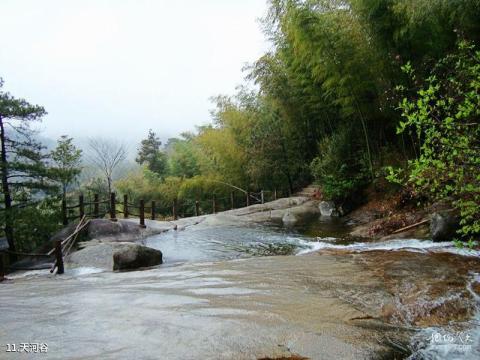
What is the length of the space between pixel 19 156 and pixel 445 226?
34.5 ft

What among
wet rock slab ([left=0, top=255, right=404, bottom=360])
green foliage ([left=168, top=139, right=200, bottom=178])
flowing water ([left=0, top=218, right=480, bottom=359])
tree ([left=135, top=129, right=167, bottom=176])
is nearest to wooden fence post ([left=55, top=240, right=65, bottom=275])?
flowing water ([left=0, top=218, right=480, bottom=359])

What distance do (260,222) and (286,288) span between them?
24.5 ft

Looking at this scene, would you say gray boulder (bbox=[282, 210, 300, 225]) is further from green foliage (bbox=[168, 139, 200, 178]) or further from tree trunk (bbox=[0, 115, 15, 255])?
green foliage (bbox=[168, 139, 200, 178])

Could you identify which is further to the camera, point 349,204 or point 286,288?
point 349,204

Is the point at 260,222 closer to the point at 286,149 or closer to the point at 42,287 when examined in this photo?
the point at 286,149

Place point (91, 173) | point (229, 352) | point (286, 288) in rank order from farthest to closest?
point (91, 173) → point (286, 288) → point (229, 352)

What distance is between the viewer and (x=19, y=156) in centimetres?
977

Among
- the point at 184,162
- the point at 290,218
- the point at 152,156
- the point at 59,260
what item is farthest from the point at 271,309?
the point at 152,156

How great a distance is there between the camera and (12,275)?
27.2 feet

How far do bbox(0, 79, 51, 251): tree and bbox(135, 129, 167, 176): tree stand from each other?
67.1 ft

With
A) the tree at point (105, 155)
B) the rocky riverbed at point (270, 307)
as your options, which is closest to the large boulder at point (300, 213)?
the rocky riverbed at point (270, 307)

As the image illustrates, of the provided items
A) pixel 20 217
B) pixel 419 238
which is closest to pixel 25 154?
pixel 20 217

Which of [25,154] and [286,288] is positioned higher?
[25,154]

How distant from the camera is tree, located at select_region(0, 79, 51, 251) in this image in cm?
929
